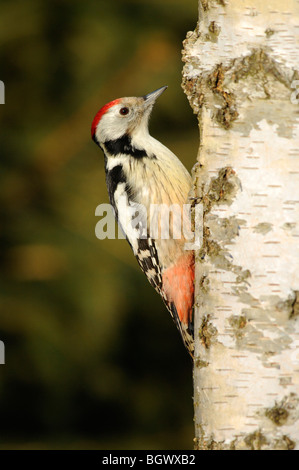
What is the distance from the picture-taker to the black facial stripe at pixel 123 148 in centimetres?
315

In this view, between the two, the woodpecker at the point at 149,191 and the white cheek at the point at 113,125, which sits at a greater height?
the white cheek at the point at 113,125

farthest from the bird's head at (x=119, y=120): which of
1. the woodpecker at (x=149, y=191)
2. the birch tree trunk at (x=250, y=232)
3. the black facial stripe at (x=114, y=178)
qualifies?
the birch tree trunk at (x=250, y=232)

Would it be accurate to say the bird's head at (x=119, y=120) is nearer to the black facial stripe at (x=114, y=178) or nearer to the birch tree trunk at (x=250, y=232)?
the black facial stripe at (x=114, y=178)

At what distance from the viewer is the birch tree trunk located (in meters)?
1.88

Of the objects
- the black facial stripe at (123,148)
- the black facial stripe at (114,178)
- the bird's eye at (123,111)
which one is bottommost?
the black facial stripe at (114,178)

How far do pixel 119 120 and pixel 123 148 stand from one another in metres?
0.19

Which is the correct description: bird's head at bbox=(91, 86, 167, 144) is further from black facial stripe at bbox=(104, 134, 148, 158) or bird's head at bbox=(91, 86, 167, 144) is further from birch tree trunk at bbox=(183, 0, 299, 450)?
birch tree trunk at bbox=(183, 0, 299, 450)

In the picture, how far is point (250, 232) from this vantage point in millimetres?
1944

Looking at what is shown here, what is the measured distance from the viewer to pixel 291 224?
1.90m

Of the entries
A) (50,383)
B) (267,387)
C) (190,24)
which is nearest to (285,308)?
(267,387)

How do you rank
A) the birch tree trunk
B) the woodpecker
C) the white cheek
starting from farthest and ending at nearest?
the white cheek → the woodpecker → the birch tree trunk

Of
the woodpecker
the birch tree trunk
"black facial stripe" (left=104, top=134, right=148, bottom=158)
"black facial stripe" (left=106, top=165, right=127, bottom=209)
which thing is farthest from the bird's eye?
the birch tree trunk

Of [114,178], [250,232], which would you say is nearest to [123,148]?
[114,178]

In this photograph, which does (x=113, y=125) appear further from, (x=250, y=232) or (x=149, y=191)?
(x=250, y=232)
